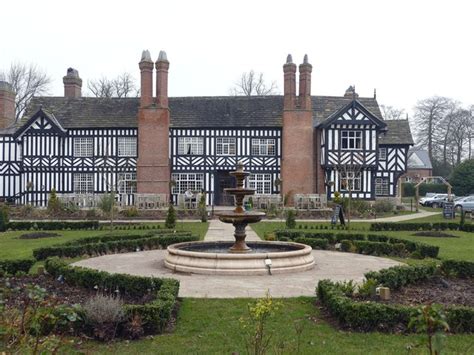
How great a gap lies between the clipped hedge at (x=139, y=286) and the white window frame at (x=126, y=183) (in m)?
25.9

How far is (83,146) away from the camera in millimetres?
36844

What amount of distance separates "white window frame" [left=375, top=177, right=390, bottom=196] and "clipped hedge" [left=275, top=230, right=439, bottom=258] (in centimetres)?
2329

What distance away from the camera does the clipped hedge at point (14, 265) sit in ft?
35.2

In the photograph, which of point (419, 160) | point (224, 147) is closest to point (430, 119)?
point (419, 160)

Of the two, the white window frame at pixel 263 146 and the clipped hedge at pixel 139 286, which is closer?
the clipped hedge at pixel 139 286

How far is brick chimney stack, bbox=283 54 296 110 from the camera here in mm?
35438

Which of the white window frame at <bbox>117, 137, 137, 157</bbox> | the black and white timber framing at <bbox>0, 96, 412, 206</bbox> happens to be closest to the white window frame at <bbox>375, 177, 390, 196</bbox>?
the black and white timber framing at <bbox>0, 96, 412, 206</bbox>

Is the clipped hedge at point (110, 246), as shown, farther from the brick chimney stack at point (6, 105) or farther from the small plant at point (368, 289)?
the brick chimney stack at point (6, 105)

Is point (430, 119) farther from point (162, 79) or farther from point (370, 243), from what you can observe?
point (370, 243)

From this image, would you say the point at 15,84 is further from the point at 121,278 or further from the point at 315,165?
the point at 121,278

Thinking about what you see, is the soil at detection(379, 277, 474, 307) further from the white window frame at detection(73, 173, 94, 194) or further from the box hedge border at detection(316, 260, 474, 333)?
the white window frame at detection(73, 173, 94, 194)

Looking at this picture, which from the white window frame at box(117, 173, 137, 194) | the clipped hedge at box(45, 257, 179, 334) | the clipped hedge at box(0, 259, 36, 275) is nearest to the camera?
the clipped hedge at box(45, 257, 179, 334)

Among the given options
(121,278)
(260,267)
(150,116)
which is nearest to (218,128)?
(150,116)

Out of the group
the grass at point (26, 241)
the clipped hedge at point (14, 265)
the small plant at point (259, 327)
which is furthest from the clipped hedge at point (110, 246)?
the small plant at point (259, 327)
